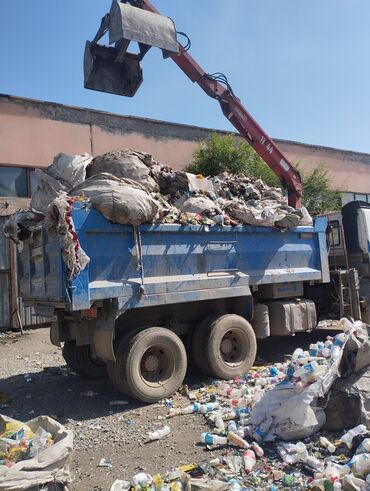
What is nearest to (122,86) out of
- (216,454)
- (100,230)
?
(100,230)

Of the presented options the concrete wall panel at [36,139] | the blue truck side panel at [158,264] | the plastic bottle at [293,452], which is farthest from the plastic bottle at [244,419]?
the concrete wall panel at [36,139]

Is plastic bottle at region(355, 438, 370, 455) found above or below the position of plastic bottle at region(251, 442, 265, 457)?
above

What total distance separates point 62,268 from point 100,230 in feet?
1.86

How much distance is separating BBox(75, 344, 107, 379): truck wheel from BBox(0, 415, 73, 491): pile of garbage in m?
2.62

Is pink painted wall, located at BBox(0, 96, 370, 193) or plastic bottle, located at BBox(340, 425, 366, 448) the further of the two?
pink painted wall, located at BBox(0, 96, 370, 193)

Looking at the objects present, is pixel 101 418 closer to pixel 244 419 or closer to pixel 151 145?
pixel 244 419

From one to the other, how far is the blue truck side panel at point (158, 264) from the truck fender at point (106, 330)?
11cm

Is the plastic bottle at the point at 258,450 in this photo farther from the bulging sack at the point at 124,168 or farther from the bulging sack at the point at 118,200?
the bulging sack at the point at 124,168

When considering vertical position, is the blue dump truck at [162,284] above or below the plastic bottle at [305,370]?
above

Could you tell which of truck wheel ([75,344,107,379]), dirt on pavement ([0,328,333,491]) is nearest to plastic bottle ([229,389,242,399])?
dirt on pavement ([0,328,333,491])

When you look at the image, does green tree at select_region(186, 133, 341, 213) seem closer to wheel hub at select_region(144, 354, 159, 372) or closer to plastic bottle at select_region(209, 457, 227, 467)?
wheel hub at select_region(144, 354, 159, 372)

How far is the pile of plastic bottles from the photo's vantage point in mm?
3249

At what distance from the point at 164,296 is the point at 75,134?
7522 millimetres

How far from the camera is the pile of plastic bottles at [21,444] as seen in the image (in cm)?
325
